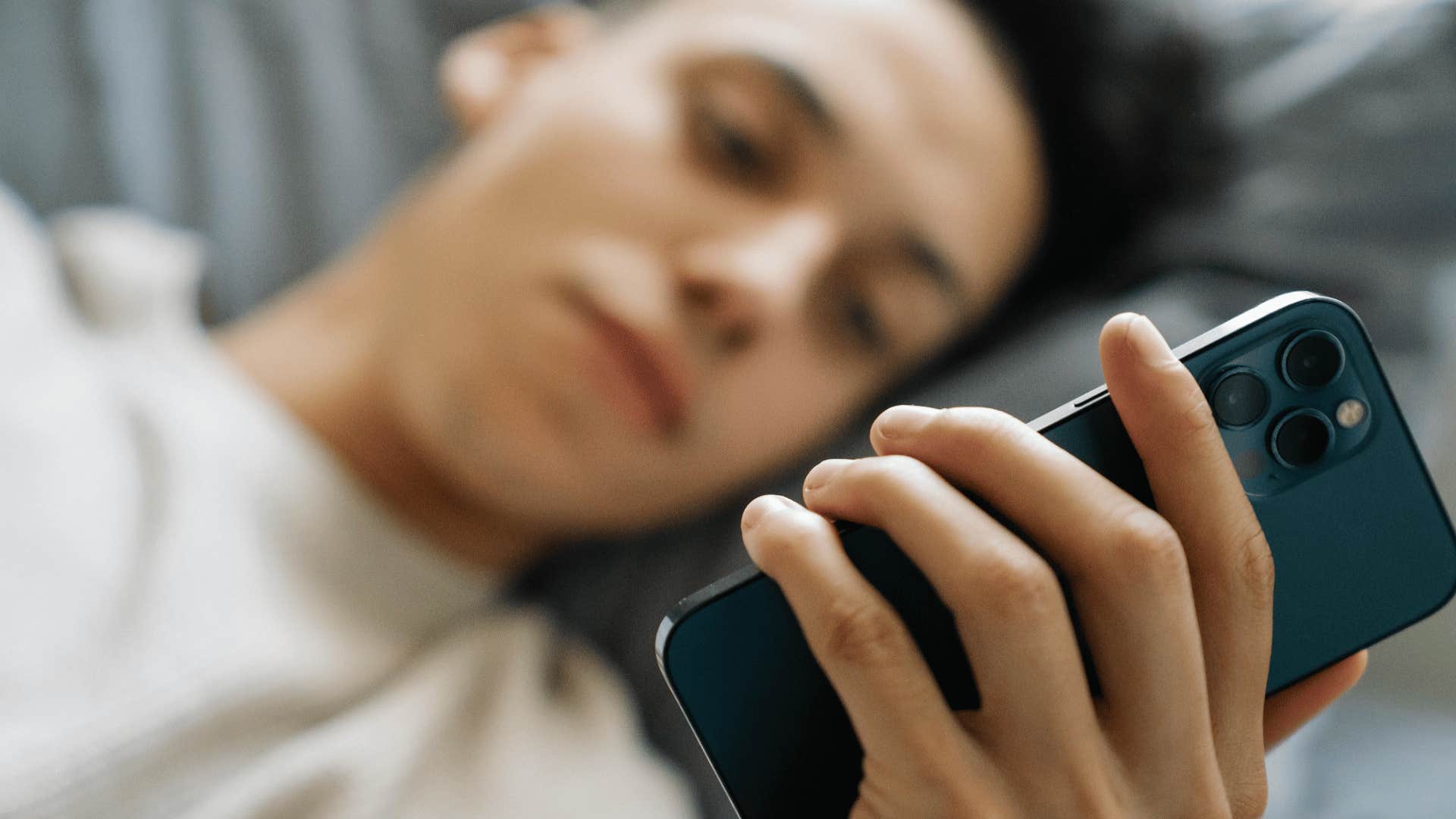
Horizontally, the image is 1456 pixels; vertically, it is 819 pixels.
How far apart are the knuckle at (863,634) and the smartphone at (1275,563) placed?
0.01 m

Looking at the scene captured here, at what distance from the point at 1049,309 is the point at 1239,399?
10.8 inches

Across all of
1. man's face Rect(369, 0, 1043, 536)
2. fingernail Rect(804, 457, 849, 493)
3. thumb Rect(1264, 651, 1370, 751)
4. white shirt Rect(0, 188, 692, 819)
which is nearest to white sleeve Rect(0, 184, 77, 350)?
white shirt Rect(0, 188, 692, 819)

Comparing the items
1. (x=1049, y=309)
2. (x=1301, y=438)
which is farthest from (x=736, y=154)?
(x=1301, y=438)

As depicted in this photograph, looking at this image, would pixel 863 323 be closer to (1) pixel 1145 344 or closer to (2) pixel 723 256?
(2) pixel 723 256

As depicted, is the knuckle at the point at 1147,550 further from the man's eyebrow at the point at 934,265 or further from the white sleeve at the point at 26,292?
the white sleeve at the point at 26,292

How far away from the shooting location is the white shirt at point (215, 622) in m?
0.38


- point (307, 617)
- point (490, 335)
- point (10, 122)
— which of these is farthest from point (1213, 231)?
point (10, 122)

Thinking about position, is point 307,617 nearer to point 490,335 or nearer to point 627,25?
point 490,335

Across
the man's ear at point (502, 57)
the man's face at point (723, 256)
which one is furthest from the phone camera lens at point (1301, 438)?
the man's ear at point (502, 57)

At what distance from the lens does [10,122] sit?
61cm

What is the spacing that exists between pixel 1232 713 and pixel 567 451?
0.98ft

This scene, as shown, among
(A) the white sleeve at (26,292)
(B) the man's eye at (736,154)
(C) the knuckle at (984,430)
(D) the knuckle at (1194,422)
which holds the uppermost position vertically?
(A) the white sleeve at (26,292)

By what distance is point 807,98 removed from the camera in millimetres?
437

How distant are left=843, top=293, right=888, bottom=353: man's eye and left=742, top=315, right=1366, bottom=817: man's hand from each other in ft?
0.77
